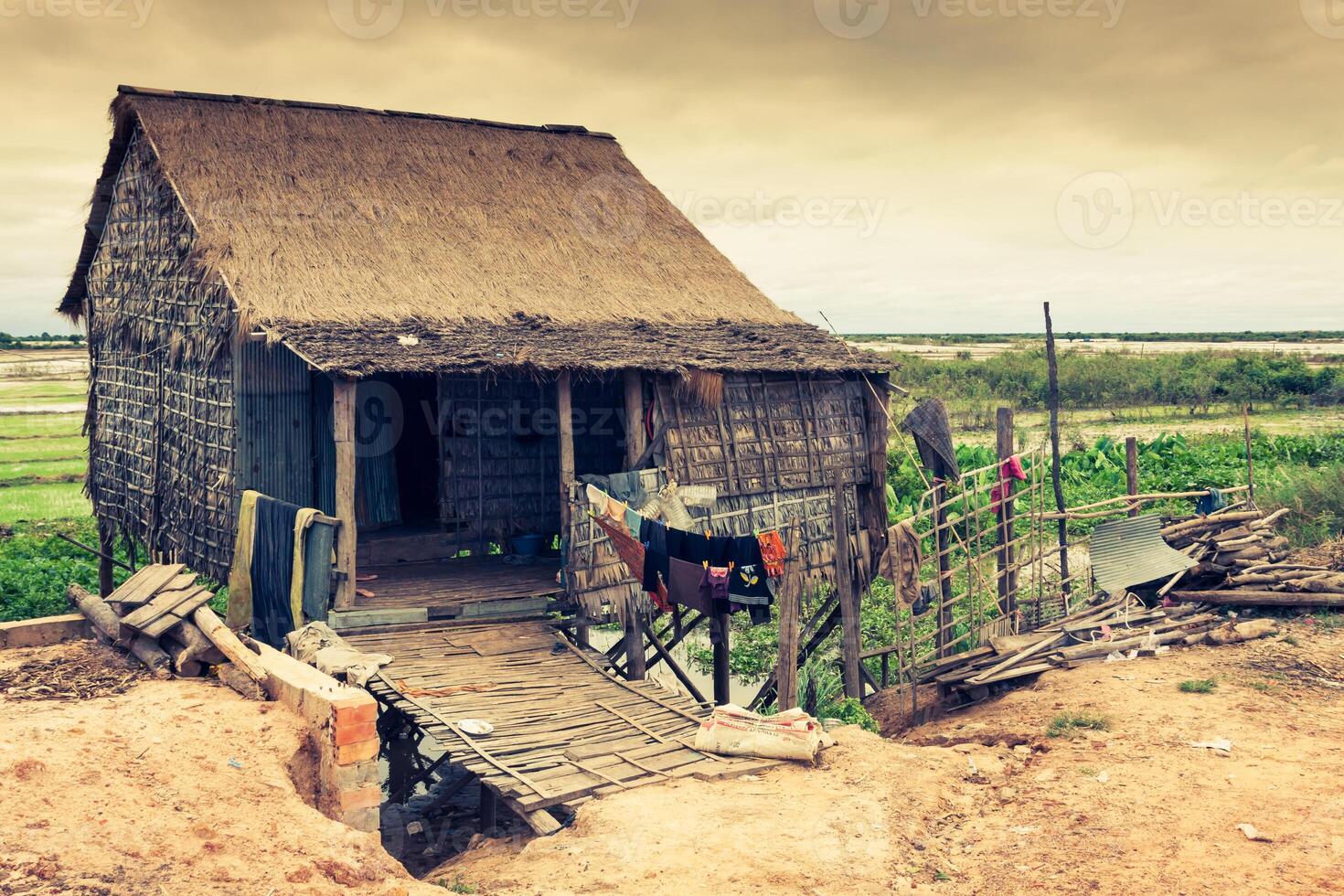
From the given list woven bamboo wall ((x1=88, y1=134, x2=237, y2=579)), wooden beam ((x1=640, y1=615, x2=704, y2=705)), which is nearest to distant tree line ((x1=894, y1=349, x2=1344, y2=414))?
wooden beam ((x1=640, y1=615, x2=704, y2=705))

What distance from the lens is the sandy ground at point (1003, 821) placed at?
592 centimetres

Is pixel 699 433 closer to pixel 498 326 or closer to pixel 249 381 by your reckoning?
pixel 498 326

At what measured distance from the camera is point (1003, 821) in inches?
271

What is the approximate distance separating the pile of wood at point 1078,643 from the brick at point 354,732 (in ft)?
20.2

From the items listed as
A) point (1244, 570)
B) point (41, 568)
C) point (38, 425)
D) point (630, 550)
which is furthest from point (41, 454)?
point (1244, 570)

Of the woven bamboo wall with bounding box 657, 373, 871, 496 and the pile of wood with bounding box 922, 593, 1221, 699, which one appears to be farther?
the woven bamboo wall with bounding box 657, 373, 871, 496

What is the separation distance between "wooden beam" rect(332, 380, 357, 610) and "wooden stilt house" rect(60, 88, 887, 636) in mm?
25

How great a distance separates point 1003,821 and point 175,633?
6039 millimetres

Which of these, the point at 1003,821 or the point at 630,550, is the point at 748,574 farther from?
the point at 1003,821

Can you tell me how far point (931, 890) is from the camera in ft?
19.5

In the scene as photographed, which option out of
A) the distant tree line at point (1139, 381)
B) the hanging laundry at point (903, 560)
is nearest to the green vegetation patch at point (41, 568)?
the hanging laundry at point (903, 560)

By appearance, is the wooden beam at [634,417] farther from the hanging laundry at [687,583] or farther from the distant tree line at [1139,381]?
the distant tree line at [1139,381]

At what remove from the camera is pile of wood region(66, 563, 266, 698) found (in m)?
7.58

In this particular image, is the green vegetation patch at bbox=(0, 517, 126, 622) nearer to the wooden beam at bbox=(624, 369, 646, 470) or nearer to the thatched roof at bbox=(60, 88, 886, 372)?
the thatched roof at bbox=(60, 88, 886, 372)
